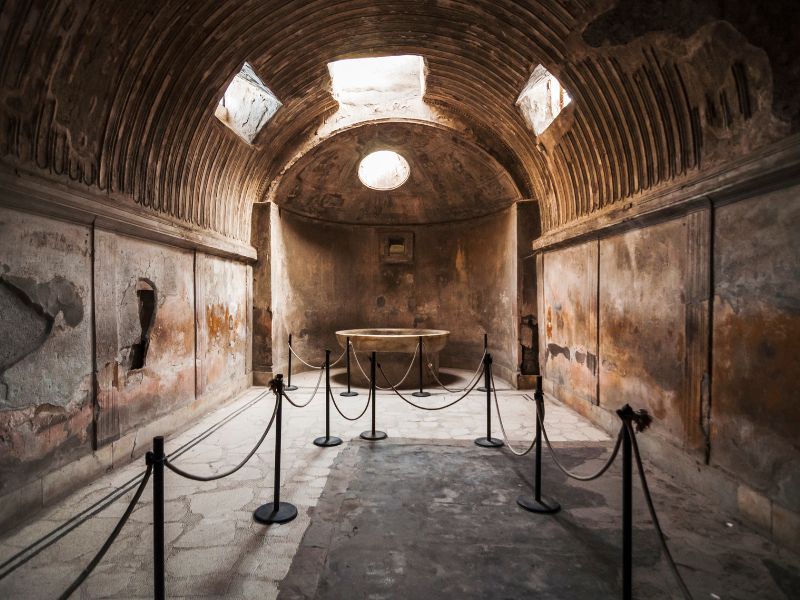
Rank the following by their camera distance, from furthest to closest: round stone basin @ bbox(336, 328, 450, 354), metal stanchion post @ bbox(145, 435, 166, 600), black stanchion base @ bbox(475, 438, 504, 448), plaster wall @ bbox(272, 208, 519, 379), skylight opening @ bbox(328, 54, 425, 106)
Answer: plaster wall @ bbox(272, 208, 519, 379)
skylight opening @ bbox(328, 54, 425, 106)
round stone basin @ bbox(336, 328, 450, 354)
black stanchion base @ bbox(475, 438, 504, 448)
metal stanchion post @ bbox(145, 435, 166, 600)

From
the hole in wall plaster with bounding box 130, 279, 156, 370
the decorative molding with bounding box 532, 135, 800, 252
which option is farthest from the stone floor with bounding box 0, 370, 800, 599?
the decorative molding with bounding box 532, 135, 800, 252

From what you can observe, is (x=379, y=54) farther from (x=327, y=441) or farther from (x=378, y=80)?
(x=327, y=441)

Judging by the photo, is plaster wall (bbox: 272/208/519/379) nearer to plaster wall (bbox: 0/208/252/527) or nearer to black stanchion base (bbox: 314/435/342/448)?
plaster wall (bbox: 0/208/252/527)

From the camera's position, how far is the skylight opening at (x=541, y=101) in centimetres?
773

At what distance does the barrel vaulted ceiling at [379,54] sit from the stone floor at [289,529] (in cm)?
329

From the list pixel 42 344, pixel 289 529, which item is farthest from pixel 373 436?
pixel 42 344

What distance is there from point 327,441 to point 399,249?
8.08 meters

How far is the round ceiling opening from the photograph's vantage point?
12038 mm

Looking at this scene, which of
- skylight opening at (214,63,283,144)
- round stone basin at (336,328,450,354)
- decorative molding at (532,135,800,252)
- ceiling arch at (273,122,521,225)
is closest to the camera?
decorative molding at (532,135,800,252)

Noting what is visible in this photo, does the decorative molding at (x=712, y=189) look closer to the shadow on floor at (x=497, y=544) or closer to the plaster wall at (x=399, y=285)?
the shadow on floor at (x=497, y=544)

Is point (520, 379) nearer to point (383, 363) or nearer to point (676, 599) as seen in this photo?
point (383, 363)

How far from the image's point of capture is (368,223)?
12742 millimetres

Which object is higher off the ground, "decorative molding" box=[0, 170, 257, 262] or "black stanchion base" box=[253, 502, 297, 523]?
→ "decorative molding" box=[0, 170, 257, 262]

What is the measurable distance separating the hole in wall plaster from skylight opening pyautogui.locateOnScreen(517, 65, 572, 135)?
6.89 meters
